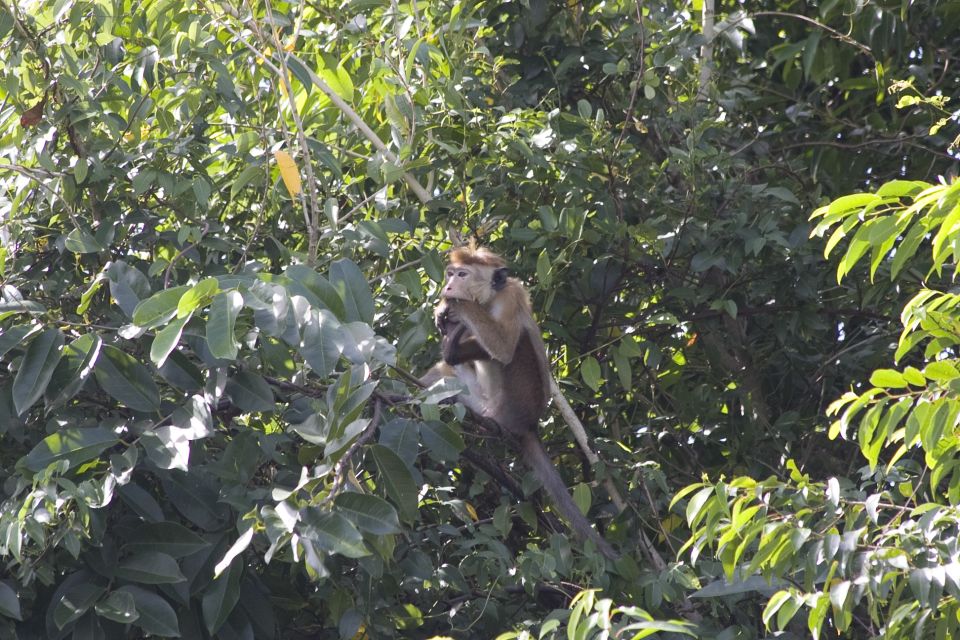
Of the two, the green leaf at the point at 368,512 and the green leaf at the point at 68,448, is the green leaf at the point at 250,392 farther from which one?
the green leaf at the point at 368,512

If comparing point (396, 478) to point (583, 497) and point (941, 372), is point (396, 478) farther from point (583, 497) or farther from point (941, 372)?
point (583, 497)

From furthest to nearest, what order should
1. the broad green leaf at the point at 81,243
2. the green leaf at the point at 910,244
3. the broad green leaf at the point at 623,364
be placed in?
the broad green leaf at the point at 623,364 < the broad green leaf at the point at 81,243 < the green leaf at the point at 910,244

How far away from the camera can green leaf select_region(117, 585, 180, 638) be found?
3.80 metres

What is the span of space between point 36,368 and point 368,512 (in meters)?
1.19

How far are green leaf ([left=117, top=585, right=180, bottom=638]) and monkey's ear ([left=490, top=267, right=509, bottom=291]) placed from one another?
2673 millimetres

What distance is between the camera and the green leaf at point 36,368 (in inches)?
139

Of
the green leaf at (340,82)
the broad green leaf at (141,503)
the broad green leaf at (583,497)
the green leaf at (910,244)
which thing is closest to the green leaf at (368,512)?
the broad green leaf at (141,503)

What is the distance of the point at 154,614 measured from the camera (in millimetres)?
3850

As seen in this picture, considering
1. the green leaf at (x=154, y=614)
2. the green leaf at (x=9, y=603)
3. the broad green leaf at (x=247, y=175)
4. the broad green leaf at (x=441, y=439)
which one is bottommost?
the green leaf at (x=154, y=614)

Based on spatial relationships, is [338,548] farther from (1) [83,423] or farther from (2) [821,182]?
(2) [821,182]

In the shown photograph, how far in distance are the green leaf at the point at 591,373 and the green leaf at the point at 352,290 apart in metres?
1.85

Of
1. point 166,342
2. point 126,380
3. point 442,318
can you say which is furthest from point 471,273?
point 166,342

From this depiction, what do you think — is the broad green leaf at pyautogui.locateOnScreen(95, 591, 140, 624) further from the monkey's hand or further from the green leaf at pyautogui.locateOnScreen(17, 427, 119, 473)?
the monkey's hand

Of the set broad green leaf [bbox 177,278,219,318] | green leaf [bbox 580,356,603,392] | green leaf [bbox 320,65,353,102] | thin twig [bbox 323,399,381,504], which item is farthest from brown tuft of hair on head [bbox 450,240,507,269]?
broad green leaf [bbox 177,278,219,318]
